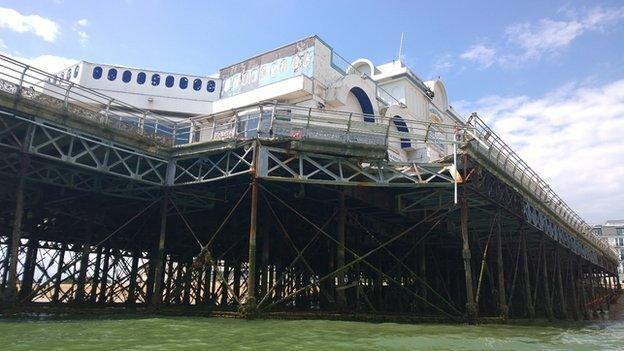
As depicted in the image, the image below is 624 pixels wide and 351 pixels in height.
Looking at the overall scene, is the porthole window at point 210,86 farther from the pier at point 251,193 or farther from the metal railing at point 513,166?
the metal railing at point 513,166

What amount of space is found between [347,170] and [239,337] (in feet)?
37.7

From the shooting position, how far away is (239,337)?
12.1 m

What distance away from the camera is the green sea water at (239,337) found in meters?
10.4

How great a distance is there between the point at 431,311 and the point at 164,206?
1819cm

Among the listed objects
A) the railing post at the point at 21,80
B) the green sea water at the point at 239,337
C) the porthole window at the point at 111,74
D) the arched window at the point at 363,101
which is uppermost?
the porthole window at the point at 111,74

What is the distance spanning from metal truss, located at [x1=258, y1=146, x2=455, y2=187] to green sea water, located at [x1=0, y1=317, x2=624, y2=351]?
20.6ft

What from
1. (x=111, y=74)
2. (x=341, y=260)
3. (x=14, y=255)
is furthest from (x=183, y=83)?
(x=341, y=260)

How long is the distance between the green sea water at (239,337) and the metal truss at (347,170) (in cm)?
629

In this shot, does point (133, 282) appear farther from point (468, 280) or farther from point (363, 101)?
point (468, 280)

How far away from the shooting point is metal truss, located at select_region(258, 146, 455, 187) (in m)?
19.8

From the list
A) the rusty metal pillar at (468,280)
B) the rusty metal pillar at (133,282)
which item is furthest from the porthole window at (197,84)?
the rusty metal pillar at (468,280)

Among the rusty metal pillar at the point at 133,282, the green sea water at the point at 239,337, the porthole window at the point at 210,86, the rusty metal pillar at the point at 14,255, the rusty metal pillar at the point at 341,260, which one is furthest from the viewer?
the porthole window at the point at 210,86

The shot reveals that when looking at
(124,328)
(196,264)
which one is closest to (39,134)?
(196,264)

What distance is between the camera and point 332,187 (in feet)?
74.8
